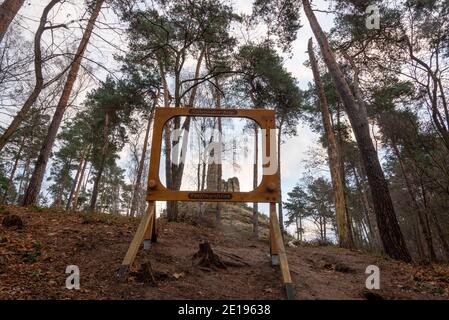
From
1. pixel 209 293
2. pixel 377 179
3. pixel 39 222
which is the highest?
pixel 377 179

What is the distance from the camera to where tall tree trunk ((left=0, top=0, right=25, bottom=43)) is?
446 centimetres

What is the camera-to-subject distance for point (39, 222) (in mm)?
5895

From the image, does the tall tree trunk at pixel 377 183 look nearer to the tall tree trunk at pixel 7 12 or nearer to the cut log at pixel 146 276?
the cut log at pixel 146 276

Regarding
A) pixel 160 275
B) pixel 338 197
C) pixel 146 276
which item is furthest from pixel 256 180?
pixel 146 276

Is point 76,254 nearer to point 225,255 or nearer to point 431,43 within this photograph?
point 225,255

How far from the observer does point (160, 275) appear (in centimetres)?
341

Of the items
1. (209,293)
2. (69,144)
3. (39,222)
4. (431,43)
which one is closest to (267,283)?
(209,293)

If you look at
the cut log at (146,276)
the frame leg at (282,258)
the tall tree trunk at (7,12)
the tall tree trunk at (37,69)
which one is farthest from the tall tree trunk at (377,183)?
the tall tree trunk at (7,12)

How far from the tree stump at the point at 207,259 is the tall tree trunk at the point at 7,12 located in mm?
4719

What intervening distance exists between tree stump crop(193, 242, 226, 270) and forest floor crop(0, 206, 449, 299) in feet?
0.40

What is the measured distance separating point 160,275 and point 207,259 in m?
0.88

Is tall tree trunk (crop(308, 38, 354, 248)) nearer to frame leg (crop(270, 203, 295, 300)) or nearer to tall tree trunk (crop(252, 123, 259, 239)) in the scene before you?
tall tree trunk (crop(252, 123, 259, 239))

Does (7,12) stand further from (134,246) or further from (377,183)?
(377,183)

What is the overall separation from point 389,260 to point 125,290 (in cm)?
517
